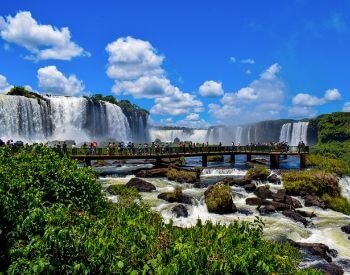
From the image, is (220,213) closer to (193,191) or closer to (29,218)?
(193,191)

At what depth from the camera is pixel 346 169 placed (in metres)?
47.5

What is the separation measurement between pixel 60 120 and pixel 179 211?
5380 cm

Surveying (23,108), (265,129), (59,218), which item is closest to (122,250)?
(59,218)

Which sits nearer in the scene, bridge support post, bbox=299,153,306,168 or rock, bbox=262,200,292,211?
rock, bbox=262,200,292,211

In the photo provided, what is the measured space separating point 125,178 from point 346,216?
64.0ft

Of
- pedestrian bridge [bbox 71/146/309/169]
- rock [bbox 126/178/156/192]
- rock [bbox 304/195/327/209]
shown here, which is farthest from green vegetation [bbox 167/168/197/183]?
rock [bbox 304/195/327/209]

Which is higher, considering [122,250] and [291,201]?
[122,250]

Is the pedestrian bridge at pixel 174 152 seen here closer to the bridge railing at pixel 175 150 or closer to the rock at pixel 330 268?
the bridge railing at pixel 175 150

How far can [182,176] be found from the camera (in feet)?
132

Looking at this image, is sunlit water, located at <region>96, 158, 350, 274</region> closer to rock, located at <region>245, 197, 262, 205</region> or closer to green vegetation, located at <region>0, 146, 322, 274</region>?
rock, located at <region>245, 197, 262, 205</region>

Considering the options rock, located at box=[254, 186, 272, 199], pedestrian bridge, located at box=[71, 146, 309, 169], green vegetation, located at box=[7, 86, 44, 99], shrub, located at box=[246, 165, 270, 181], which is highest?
green vegetation, located at box=[7, 86, 44, 99]

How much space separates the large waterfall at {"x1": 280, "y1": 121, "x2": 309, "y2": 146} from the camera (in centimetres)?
11031

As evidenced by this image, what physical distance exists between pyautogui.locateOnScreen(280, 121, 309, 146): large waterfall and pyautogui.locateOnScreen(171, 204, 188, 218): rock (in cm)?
8669

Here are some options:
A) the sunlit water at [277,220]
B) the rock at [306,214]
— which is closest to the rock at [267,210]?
the sunlit water at [277,220]
